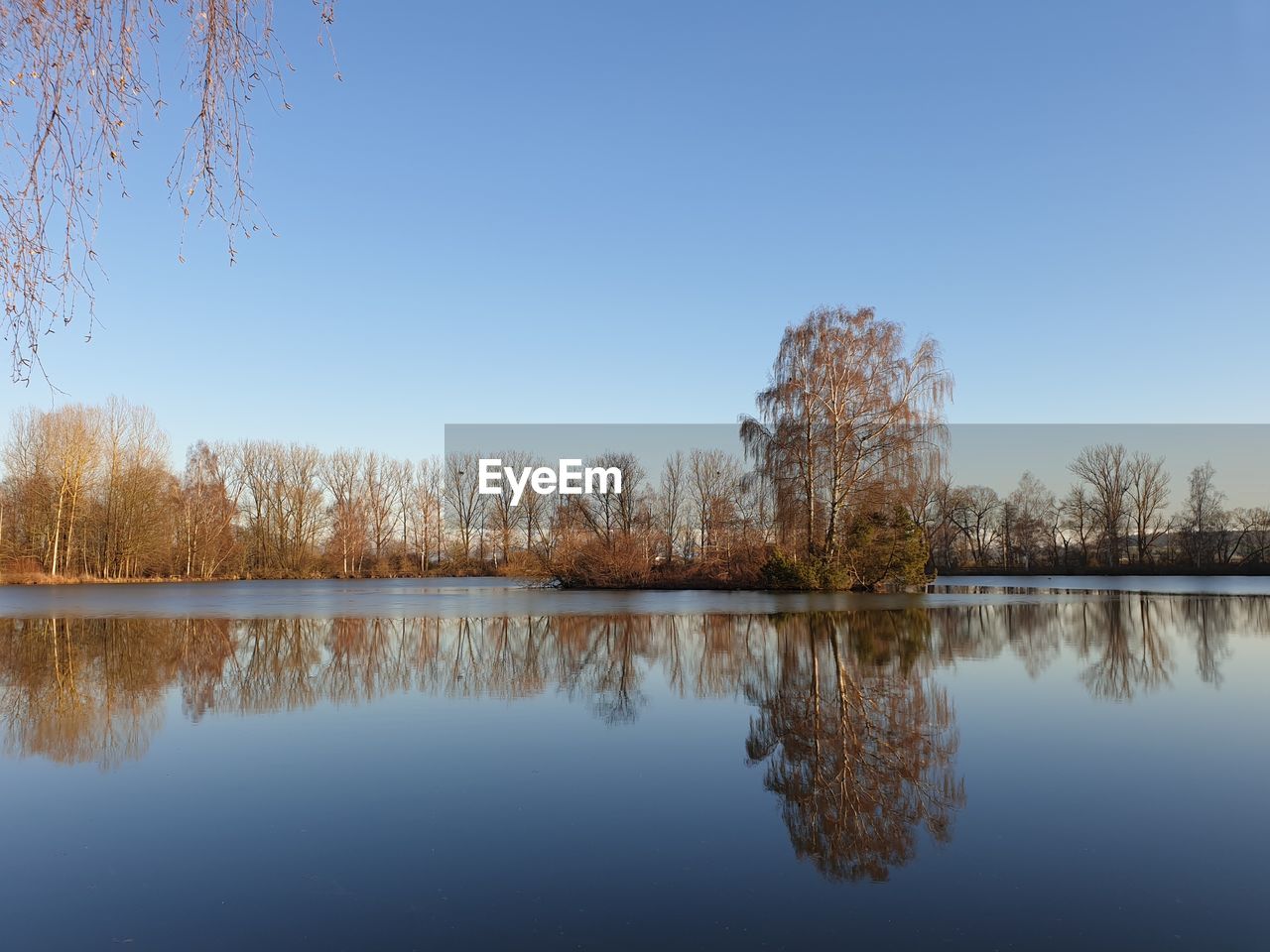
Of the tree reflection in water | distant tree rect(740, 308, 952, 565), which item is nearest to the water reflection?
the tree reflection in water

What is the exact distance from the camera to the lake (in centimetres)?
401

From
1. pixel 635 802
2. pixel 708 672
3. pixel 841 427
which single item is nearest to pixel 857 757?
pixel 635 802

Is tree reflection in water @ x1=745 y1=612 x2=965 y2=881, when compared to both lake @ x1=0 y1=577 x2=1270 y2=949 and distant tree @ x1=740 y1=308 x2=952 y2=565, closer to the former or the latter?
lake @ x1=0 y1=577 x2=1270 y2=949

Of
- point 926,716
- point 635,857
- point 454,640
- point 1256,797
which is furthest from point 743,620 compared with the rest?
point 635,857

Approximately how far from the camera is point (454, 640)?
16.5m

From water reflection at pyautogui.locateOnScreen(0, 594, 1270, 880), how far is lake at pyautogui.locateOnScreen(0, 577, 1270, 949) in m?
0.06

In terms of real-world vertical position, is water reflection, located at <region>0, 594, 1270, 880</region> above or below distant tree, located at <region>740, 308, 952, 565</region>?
below

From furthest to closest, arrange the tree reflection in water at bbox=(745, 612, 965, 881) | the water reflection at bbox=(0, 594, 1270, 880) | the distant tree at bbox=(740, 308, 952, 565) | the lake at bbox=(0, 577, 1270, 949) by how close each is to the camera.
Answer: the distant tree at bbox=(740, 308, 952, 565)
the water reflection at bbox=(0, 594, 1270, 880)
the tree reflection in water at bbox=(745, 612, 965, 881)
the lake at bbox=(0, 577, 1270, 949)

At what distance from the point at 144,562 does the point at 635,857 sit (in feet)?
178

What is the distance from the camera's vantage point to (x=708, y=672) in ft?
39.5

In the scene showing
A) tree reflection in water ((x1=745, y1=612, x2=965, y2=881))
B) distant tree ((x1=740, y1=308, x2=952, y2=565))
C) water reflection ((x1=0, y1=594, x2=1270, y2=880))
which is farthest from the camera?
distant tree ((x1=740, y1=308, x2=952, y2=565))

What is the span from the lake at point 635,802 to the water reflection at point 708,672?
0.21 feet

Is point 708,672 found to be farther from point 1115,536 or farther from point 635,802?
point 1115,536

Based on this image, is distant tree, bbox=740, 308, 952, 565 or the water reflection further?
distant tree, bbox=740, 308, 952, 565
